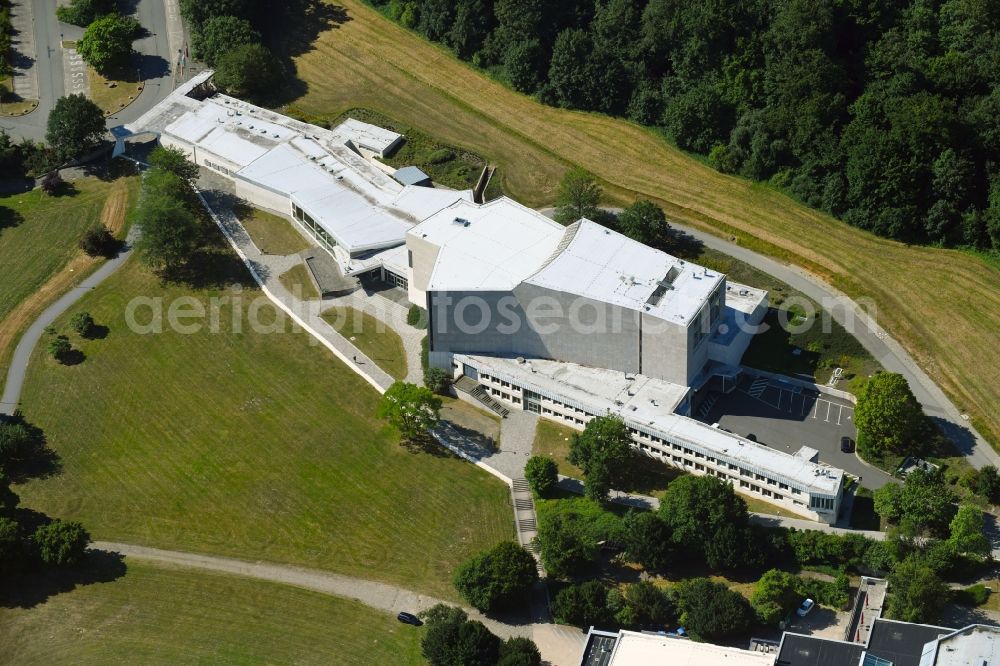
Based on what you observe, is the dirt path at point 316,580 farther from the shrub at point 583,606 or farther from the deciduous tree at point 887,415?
the deciduous tree at point 887,415

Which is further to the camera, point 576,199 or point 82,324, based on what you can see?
point 576,199

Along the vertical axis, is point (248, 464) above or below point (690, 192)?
below

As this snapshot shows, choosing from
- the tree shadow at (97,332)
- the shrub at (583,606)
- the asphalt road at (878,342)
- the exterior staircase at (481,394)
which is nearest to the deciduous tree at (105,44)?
the tree shadow at (97,332)

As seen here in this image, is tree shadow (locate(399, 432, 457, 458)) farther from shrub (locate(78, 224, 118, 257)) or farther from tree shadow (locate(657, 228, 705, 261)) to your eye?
shrub (locate(78, 224, 118, 257))

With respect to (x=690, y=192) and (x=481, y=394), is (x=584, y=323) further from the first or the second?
(x=690, y=192)

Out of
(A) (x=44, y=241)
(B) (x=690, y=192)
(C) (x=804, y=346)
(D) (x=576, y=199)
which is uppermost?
(D) (x=576, y=199)

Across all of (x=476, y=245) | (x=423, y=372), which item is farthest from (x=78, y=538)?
(x=476, y=245)

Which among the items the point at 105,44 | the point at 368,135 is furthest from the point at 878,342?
the point at 105,44
